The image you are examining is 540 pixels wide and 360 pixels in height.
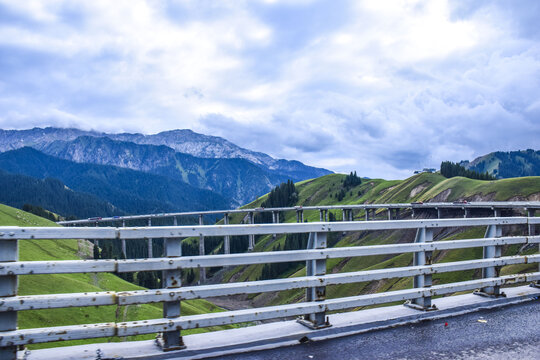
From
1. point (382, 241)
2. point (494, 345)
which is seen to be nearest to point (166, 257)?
point (494, 345)

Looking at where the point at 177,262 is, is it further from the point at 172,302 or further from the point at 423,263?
the point at 423,263

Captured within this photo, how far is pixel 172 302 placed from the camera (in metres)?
7.42

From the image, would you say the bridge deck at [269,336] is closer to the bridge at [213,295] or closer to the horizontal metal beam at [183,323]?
the bridge at [213,295]

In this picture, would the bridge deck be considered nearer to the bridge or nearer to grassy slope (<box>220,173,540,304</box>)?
the bridge

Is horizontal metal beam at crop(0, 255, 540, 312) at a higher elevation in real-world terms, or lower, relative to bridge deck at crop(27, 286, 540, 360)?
higher

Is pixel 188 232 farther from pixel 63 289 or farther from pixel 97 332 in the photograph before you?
pixel 63 289

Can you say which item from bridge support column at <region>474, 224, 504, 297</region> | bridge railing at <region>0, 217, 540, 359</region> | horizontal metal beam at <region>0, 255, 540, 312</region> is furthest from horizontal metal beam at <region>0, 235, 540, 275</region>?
bridge support column at <region>474, 224, 504, 297</region>

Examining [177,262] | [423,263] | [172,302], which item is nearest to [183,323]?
[172,302]

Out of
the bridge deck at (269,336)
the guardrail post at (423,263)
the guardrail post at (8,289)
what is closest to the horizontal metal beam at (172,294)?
the guardrail post at (8,289)

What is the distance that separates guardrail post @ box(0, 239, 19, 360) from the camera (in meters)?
6.42

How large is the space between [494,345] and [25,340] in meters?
8.21

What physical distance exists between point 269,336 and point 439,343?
328 centimetres

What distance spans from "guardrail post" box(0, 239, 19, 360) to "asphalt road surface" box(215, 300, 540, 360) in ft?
10.9

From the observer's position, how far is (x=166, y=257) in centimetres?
740
